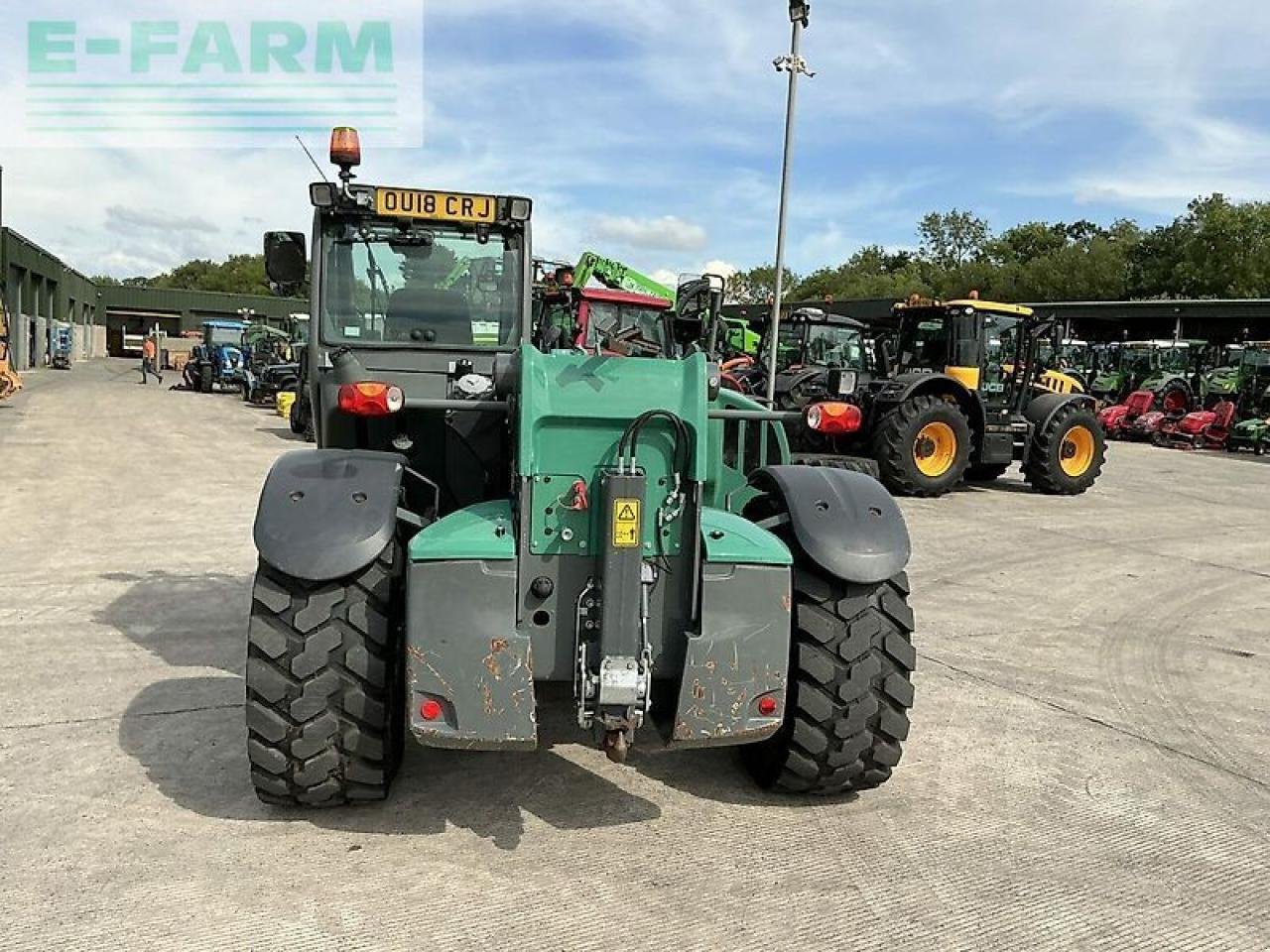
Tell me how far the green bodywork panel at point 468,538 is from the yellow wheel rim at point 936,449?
10.0 metres

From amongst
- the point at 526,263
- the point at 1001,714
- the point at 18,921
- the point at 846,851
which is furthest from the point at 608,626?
the point at 526,263

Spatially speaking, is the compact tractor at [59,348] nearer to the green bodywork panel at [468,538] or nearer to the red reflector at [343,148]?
the red reflector at [343,148]

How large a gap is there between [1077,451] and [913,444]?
2785mm

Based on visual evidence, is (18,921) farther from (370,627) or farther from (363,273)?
(363,273)

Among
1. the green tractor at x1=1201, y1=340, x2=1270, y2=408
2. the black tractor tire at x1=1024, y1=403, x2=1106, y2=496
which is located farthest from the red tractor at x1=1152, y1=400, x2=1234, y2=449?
the black tractor tire at x1=1024, y1=403, x2=1106, y2=496

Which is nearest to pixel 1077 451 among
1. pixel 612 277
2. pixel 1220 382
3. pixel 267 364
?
pixel 612 277

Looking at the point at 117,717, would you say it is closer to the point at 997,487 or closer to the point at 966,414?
the point at 966,414

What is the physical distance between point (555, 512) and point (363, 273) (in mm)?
2645

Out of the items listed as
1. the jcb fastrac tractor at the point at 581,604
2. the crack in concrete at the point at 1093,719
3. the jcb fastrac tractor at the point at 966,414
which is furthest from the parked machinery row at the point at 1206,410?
the jcb fastrac tractor at the point at 581,604

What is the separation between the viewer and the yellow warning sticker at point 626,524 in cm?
316

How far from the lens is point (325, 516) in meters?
3.36

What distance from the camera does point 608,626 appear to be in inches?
125

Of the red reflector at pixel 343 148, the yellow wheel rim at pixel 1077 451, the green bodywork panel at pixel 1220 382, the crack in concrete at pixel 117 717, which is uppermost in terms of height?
the red reflector at pixel 343 148

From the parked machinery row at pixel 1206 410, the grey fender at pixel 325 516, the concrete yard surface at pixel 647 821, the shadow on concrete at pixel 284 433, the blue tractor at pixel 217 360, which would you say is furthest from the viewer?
the blue tractor at pixel 217 360
